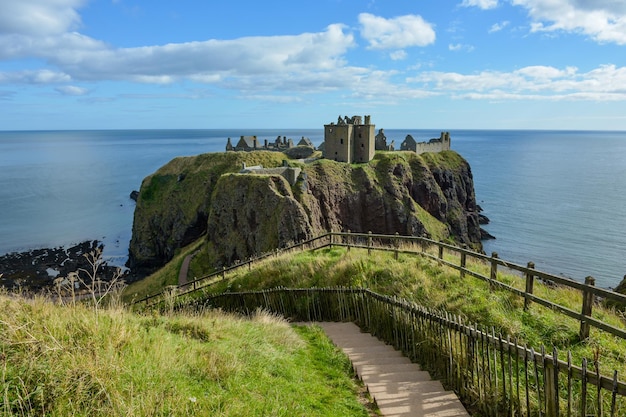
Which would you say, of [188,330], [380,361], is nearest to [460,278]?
[380,361]

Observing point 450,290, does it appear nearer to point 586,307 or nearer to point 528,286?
point 528,286

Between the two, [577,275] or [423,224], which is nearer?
[577,275]

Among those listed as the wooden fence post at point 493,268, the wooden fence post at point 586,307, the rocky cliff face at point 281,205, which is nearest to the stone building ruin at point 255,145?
the rocky cliff face at point 281,205

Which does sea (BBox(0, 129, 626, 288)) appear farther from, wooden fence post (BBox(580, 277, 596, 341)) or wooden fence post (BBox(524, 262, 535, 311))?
wooden fence post (BBox(580, 277, 596, 341))

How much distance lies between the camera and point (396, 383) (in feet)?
28.1

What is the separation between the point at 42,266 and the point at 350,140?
48846 millimetres

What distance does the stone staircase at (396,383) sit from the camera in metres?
7.61

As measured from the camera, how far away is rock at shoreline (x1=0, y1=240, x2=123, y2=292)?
174 ft

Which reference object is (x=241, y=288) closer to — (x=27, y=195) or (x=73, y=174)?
(x=27, y=195)

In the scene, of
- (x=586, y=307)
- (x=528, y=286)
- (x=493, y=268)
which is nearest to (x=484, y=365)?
(x=586, y=307)

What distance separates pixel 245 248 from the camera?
5322 cm

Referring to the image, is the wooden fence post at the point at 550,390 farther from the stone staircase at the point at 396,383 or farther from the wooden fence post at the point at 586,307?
the wooden fence post at the point at 586,307

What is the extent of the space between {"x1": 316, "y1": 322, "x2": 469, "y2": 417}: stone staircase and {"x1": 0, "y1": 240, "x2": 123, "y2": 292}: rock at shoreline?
4977 cm

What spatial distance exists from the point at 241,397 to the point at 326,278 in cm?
1005
